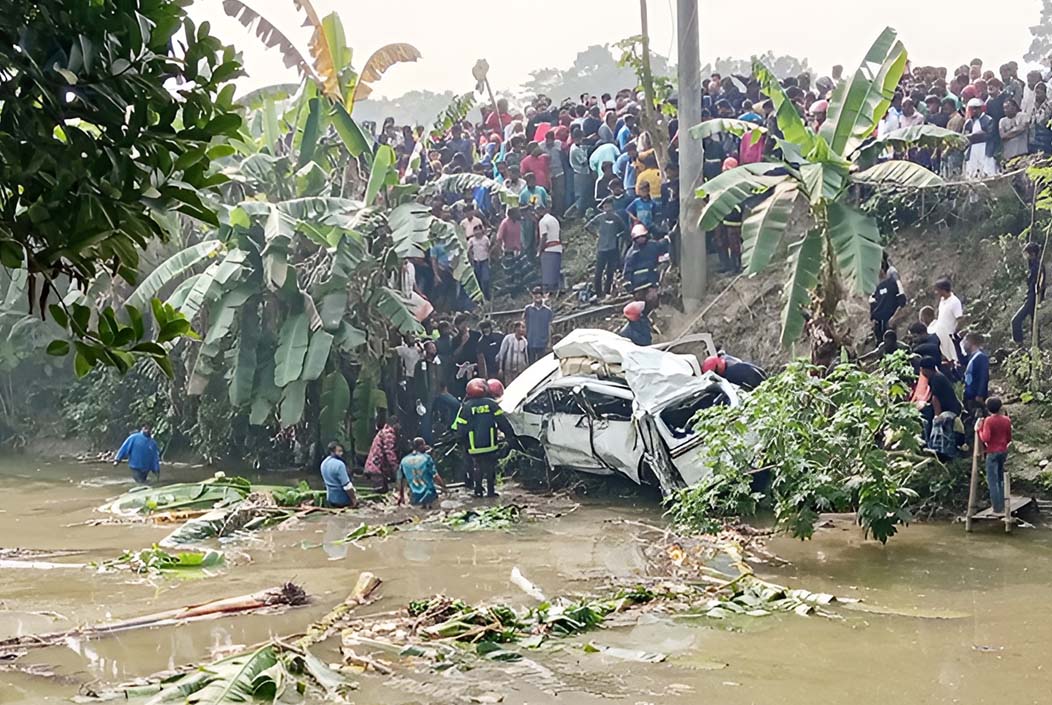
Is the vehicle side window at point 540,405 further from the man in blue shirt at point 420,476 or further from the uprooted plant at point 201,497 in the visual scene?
the uprooted plant at point 201,497

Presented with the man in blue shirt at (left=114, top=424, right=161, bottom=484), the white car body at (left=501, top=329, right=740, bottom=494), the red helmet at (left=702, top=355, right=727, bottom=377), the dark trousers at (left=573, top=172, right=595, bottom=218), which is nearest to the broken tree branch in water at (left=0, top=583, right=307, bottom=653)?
the white car body at (left=501, top=329, right=740, bottom=494)

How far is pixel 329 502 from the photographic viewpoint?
1522 cm

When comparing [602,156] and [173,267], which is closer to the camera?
[173,267]

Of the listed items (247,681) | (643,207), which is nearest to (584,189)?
(643,207)

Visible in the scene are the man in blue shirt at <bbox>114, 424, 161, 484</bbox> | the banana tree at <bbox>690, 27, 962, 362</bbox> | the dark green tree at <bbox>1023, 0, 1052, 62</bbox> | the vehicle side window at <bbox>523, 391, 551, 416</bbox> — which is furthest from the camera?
the dark green tree at <bbox>1023, 0, 1052, 62</bbox>

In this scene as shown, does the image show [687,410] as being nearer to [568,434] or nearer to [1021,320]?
[568,434]

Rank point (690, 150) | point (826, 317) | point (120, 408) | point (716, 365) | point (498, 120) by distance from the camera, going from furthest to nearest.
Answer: point (498, 120)
point (120, 408)
point (690, 150)
point (716, 365)
point (826, 317)

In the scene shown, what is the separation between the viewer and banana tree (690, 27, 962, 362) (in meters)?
13.4

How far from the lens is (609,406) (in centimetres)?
1492

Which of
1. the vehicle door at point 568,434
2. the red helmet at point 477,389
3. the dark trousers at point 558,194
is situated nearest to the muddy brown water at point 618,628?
the vehicle door at point 568,434

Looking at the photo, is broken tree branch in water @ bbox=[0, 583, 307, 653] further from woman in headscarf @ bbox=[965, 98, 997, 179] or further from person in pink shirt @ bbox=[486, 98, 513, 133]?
person in pink shirt @ bbox=[486, 98, 513, 133]

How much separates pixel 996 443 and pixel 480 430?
6265 mm

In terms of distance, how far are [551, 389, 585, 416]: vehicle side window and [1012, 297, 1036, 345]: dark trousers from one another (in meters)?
5.74

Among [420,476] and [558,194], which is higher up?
[558,194]
